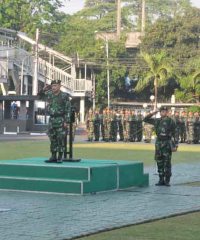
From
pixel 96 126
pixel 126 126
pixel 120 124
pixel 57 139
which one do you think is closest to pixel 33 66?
pixel 120 124

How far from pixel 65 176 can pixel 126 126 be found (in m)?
25.9

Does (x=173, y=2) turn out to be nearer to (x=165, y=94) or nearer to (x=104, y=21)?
(x=104, y=21)

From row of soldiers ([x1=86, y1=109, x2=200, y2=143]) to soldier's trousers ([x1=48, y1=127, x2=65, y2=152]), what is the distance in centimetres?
2312

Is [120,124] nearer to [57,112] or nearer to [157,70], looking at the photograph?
[57,112]

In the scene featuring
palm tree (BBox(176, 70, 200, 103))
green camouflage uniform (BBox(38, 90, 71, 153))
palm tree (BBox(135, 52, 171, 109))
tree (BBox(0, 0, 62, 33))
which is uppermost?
tree (BBox(0, 0, 62, 33))

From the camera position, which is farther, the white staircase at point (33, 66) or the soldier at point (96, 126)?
the white staircase at point (33, 66)

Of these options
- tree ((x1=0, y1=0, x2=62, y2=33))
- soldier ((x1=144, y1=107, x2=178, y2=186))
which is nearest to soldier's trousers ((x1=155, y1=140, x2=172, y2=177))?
soldier ((x1=144, y1=107, x2=178, y2=186))

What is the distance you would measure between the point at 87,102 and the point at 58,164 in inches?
2354

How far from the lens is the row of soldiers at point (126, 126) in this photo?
39406 mm

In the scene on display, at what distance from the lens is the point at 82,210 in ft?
39.3

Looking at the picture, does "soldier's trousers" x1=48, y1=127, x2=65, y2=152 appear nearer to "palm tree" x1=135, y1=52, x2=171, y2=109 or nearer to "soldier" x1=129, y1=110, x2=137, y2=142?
"soldier" x1=129, y1=110, x2=137, y2=142

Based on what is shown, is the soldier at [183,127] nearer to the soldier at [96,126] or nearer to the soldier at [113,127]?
the soldier at [113,127]

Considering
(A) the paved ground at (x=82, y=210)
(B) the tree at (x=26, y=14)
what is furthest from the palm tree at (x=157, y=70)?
(A) the paved ground at (x=82, y=210)

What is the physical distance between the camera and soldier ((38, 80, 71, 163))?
15789mm
